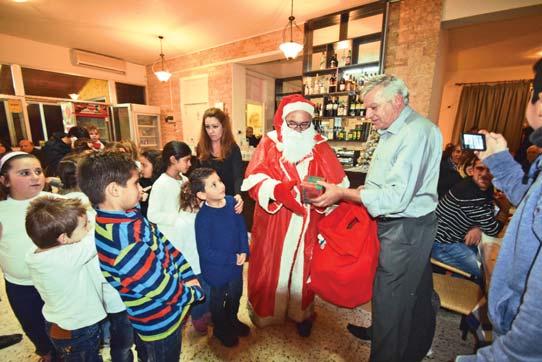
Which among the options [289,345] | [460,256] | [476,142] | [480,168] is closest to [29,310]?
[289,345]

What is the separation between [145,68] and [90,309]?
8745 millimetres

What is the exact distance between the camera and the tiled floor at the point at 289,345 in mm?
1646

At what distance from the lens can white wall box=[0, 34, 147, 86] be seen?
5594mm

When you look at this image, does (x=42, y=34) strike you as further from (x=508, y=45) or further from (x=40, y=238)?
(x=508, y=45)

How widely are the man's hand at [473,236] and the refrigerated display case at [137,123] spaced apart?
321 inches

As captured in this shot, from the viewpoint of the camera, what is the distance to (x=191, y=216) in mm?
1681

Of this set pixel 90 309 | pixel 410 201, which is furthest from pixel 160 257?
pixel 410 201

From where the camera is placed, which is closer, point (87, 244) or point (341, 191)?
point (87, 244)

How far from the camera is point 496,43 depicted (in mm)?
5176

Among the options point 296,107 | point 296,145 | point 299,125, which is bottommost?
point 296,145

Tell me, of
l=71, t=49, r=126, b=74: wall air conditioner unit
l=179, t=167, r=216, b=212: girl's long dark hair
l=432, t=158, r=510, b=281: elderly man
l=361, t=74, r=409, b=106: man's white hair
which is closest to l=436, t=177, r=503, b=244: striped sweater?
l=432, t=158, r=510, b=281: elderly man

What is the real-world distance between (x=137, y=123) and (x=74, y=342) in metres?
7.52

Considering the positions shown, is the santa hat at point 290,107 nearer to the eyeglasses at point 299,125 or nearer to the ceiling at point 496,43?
the eyeglasses at point 299,125

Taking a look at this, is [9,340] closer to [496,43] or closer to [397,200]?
[397,200]
